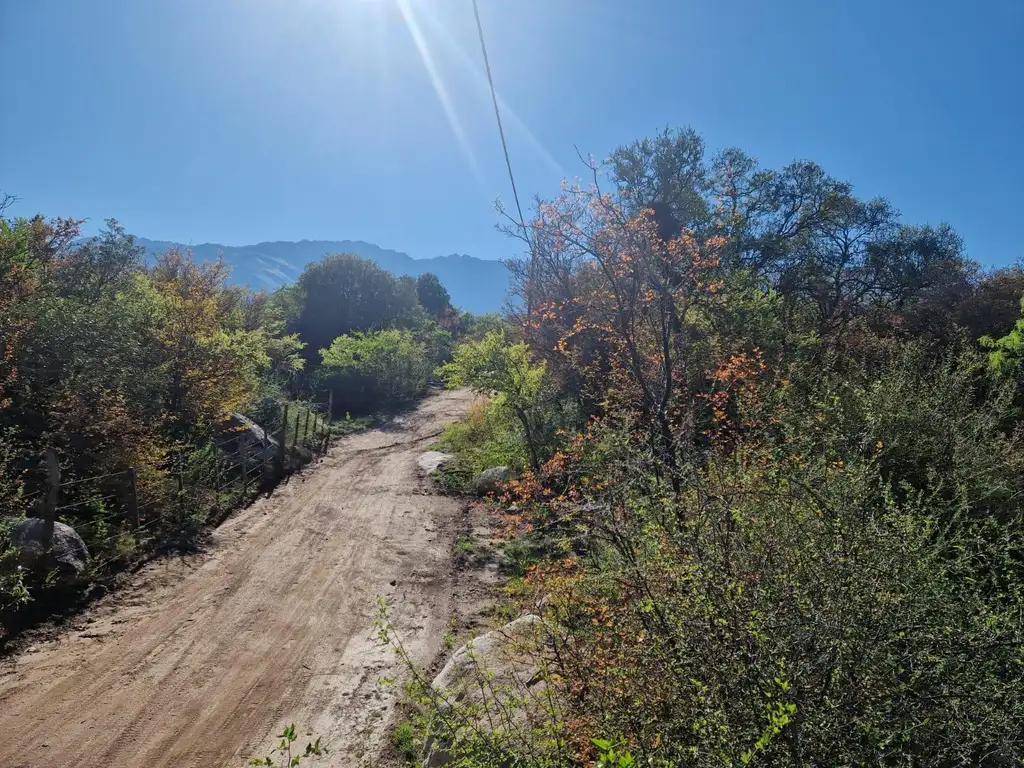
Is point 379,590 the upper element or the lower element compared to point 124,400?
lower

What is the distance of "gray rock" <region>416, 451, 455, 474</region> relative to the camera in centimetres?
1543

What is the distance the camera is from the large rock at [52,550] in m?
6.59

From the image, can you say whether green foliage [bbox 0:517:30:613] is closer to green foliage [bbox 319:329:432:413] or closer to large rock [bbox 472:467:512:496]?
large rock [bbox 472:467:512:496]

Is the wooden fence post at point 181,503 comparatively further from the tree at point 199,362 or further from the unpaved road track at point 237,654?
the tree at point 199,362

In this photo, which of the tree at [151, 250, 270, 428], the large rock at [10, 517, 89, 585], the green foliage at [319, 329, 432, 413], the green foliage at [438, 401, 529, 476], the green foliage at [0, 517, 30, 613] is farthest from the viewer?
the green foliage at [319, 329, 432, 413]

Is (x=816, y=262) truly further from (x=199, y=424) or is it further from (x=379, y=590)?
(x=199, y=424)

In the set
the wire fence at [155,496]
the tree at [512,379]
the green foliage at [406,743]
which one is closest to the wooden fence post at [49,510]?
the wire fence at [155,496]

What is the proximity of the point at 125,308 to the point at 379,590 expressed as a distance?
949cm

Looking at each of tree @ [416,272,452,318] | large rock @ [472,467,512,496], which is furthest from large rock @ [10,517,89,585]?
tree @ [416,272,452,318]

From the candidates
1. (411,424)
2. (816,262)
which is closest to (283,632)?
(411,424)

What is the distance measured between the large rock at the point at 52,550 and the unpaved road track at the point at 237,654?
0.69 m

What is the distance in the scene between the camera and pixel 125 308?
12.1 meters

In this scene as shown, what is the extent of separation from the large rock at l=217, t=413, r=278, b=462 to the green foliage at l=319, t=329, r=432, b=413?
11635mm

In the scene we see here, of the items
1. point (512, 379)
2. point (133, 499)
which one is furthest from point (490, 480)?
point (133, 499)
